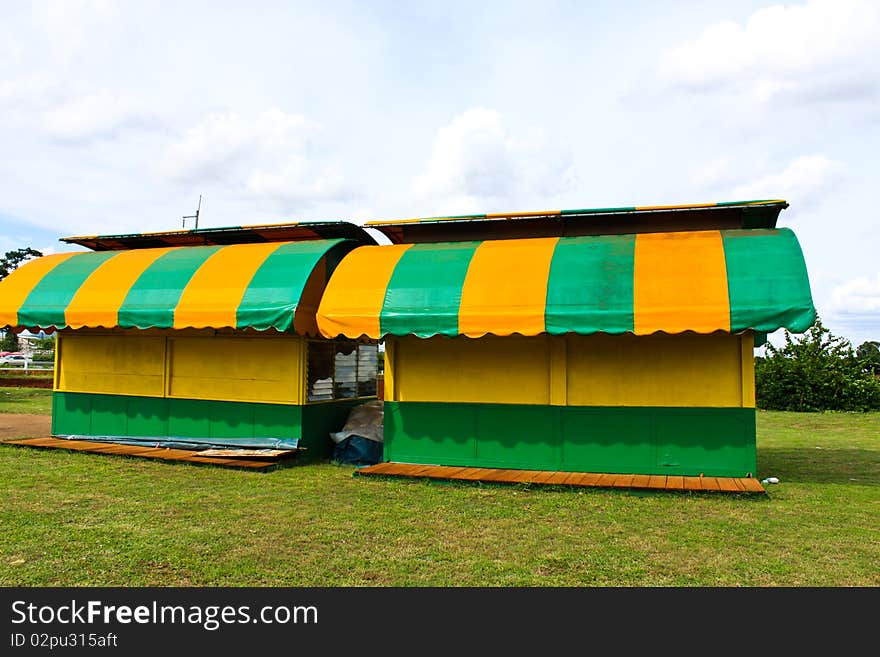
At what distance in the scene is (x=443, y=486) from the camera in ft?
31.0

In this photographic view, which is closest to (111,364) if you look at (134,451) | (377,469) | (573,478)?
(134,451)

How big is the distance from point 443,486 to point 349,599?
4449 millimetres

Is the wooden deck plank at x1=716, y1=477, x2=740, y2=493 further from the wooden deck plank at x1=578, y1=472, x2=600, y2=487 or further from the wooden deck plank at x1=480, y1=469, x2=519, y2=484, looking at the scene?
the wooden deck plank at x1=480, y1=469, x2=519, y2=484

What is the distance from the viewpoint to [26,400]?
23484 mm

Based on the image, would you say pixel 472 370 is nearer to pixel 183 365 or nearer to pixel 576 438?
pixel 576 438

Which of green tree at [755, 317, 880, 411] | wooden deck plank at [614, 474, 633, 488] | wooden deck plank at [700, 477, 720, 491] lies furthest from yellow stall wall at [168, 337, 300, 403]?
green tree at [755, 317, 880, 411]

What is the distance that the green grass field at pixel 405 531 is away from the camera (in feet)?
18.6

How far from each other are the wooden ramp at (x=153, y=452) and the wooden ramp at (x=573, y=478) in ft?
6.15

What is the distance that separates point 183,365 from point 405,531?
7.17 m

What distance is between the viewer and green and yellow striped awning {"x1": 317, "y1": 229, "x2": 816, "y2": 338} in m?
8.68

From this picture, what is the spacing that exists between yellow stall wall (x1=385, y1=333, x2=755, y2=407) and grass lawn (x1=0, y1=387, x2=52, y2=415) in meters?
13.9

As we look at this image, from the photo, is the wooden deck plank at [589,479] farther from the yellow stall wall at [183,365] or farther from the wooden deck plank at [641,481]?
the yellow stall wall at [183,365]

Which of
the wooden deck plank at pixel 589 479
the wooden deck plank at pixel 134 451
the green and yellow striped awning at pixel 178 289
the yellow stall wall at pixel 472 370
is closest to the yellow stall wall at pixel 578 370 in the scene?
the yellow stall wall at pixel 472 370

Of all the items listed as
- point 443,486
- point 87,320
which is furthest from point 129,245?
point 443,486
